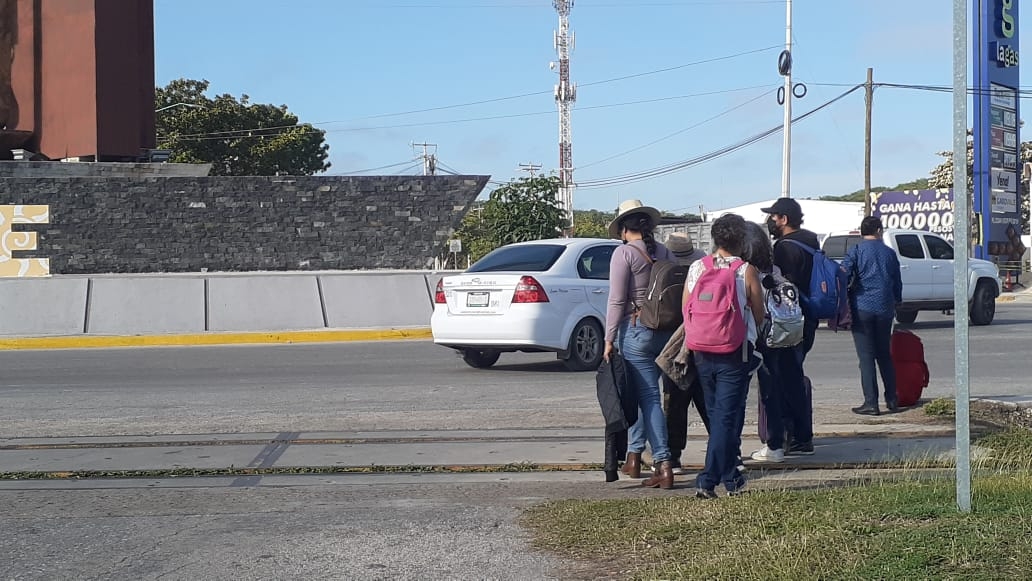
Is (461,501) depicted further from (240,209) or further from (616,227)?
(240,209)

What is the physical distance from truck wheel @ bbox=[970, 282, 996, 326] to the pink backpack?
52.5 feet

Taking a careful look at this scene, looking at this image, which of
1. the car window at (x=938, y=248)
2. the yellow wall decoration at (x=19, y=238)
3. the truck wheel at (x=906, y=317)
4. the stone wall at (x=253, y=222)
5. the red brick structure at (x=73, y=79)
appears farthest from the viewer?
the red brick structure at (x=73, y=79)

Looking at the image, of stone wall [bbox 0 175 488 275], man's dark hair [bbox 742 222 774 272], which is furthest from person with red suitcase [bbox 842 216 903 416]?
stone wall [bbox 0 175 488 275]

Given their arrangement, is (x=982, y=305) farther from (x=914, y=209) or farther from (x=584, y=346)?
(x=914, y=209)

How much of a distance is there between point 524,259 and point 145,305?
9.42m

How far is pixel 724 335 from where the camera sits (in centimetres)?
627

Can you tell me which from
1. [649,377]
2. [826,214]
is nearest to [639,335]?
[649,377]

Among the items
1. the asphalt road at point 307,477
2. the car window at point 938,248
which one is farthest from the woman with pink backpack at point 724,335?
the car window at point 938,248

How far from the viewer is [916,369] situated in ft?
32.6

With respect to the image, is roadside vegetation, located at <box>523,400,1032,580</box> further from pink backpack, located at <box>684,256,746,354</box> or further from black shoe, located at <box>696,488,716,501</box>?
pink backpack, located at <box>684,256,746,354</box>

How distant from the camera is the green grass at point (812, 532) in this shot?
470 centimetres

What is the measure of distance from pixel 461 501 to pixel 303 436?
2703mm

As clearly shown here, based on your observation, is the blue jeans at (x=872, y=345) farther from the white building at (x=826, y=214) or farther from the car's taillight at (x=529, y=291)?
the white building at (x=826, y=214)

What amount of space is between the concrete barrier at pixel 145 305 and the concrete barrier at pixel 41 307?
240mm
